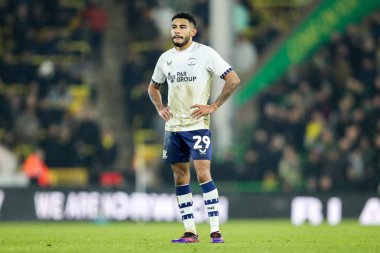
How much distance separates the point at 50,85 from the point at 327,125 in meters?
7.16

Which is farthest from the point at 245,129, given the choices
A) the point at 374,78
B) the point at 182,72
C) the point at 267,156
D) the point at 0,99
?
the point at 182,72

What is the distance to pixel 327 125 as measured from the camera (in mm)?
22062

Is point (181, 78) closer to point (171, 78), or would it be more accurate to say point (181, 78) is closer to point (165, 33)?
point (171, 78)

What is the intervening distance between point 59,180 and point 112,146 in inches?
61.2

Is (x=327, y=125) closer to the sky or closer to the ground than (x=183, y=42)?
closer to the ground

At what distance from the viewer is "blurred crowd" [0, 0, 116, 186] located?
75.6 feet

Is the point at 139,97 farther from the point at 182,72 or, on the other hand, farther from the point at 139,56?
the point at 182,72

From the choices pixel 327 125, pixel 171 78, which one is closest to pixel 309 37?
pixel 327 125

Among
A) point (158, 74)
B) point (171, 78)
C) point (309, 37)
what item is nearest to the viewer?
point (171, 78)

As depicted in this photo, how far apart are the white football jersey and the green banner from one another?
478 inches

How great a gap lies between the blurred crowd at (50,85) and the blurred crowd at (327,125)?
3.63 metres

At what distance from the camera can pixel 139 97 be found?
24.3m

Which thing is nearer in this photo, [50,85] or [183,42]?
[183,42]

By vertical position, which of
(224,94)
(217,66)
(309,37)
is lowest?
(224,94)
